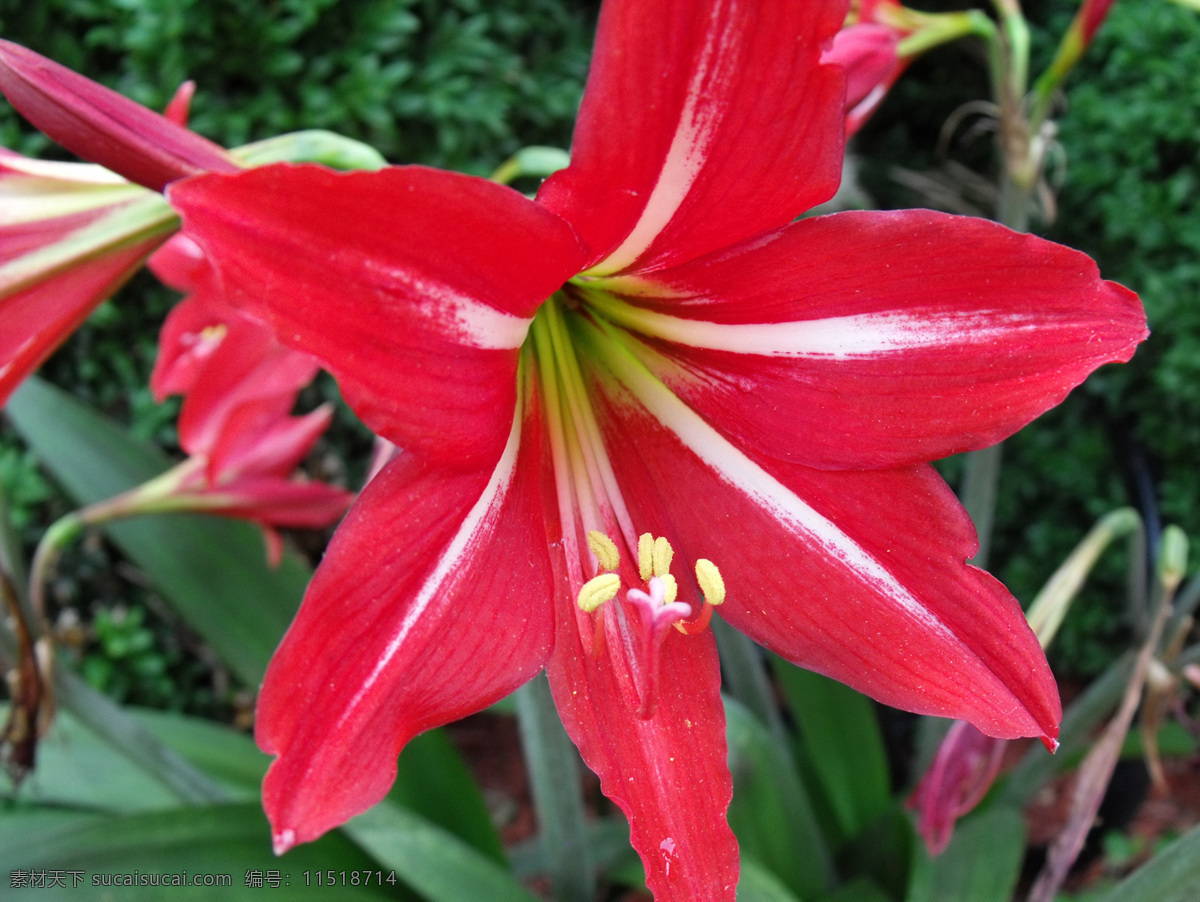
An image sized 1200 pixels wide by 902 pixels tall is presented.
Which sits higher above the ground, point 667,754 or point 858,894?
point 667,754

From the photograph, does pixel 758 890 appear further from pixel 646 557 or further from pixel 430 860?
pixel 646 557

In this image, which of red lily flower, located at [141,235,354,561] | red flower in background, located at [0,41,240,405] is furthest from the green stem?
red lily flower, located at [141,235,354,561]

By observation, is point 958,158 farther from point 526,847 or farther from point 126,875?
point 126,875

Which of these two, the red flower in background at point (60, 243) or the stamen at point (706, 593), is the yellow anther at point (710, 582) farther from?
the red flower in background at point (60, 243)

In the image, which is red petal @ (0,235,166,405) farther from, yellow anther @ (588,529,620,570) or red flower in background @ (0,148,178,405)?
yellow anther @ (588,529,620,570)

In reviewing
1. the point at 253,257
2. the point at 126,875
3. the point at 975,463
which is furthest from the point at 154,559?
the point at 975,463

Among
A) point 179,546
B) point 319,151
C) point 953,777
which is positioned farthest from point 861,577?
point 179,546
